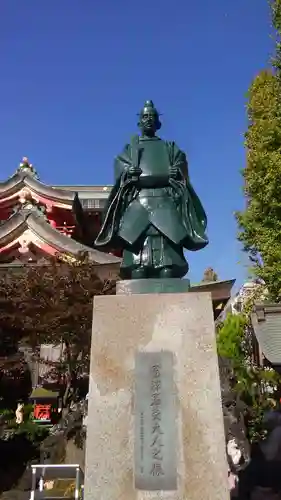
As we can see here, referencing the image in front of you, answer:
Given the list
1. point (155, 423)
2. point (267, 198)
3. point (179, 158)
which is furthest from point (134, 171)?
point (267, 198)

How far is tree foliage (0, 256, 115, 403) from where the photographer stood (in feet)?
39.0

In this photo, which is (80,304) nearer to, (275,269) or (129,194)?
(275,269)

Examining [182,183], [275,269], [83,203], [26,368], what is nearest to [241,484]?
[182,183]

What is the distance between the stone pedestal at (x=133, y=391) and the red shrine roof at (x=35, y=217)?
9.97 m

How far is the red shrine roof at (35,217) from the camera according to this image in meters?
15.6

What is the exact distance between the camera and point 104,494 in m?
3.56

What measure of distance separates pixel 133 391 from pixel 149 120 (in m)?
2.81

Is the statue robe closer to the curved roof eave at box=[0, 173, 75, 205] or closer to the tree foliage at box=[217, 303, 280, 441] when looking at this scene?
the tree foliage at box=[217, 303, 280, 441]

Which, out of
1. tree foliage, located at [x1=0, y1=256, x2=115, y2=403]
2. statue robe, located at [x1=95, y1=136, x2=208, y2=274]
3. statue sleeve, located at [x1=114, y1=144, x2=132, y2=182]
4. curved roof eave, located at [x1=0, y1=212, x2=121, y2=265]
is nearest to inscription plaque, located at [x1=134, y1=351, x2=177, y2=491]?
statue robe, located at [x1=95, y1=136, x2=208, y2=274]

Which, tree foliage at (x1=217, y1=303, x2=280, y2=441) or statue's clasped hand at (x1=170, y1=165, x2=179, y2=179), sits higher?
statue's clasped hand at (x1=170, y1=165, x2=179, y2=179)

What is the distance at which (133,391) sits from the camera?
3795 millimetres

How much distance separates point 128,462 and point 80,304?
8502 millimetres

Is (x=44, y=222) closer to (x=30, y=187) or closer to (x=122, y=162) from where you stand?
(x=30, y=187)

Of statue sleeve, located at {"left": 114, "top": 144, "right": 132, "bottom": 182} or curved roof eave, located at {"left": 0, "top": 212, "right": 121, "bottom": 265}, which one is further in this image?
curved roof eave, located at {"left": 0, "top": 212, "right": 121, "bottom": 265}
